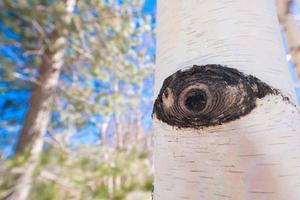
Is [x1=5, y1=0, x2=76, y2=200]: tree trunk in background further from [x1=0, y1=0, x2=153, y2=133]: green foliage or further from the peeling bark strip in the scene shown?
the peeling bark strip

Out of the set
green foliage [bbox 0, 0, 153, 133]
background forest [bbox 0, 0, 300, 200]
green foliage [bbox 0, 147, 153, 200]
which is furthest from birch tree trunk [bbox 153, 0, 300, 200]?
green foliage [bbox 0, 0, 153, 133]

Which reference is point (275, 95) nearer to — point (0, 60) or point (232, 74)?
point (232, 74)

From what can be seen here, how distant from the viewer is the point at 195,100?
32 centimetres

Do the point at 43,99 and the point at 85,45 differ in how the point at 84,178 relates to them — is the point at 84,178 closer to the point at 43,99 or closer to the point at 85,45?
the point at 43,99

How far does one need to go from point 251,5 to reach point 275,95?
0.46ft

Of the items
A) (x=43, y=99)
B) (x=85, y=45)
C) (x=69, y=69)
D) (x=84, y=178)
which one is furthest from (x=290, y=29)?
(x=69, y=69)

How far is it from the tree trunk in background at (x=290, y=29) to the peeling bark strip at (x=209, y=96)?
69.9 inches

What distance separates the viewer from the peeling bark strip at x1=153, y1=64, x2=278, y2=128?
0.30 meters

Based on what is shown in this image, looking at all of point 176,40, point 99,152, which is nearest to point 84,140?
point 99,152

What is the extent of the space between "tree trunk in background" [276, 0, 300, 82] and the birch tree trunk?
1684 millimetres

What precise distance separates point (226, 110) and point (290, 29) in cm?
192

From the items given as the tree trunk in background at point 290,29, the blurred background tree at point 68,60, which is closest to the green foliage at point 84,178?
the blurred background tree at point 68,60

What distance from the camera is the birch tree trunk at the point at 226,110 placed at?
0.92ft

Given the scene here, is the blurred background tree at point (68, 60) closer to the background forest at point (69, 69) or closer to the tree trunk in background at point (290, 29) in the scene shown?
the background forest at point (69, 69)
